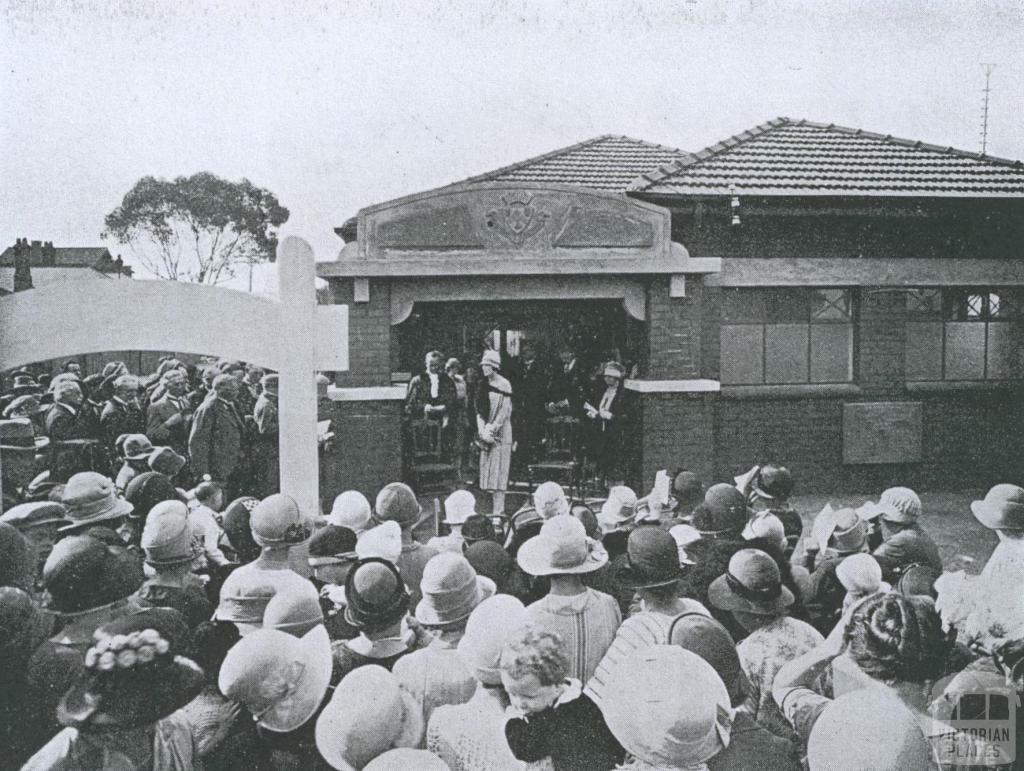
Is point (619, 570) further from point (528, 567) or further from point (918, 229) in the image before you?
point (918, 229)

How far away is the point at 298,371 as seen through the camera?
5266mm

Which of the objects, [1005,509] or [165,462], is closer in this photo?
[1005,509]

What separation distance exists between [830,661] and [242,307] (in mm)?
3992

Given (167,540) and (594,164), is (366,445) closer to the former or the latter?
(167,540)

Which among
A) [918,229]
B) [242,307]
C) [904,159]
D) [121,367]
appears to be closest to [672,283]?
[918,229]

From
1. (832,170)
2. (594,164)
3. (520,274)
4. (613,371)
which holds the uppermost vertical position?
(594,164)

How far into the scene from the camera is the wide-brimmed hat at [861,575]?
3516 millimetres

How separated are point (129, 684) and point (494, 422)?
22.3 ft

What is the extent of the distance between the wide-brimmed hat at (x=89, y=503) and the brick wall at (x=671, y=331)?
20.7 feet

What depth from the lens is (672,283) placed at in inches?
368

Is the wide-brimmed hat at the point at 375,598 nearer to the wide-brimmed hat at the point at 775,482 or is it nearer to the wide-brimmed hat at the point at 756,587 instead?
the wide-brimmed hat at the point at 756,587

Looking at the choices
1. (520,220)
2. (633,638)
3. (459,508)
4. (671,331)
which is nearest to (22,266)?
(520,220)

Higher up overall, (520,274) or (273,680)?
(520,274)

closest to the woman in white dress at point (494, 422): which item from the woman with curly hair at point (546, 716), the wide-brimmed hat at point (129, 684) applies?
the woman with curly hair at point (546, 716)
